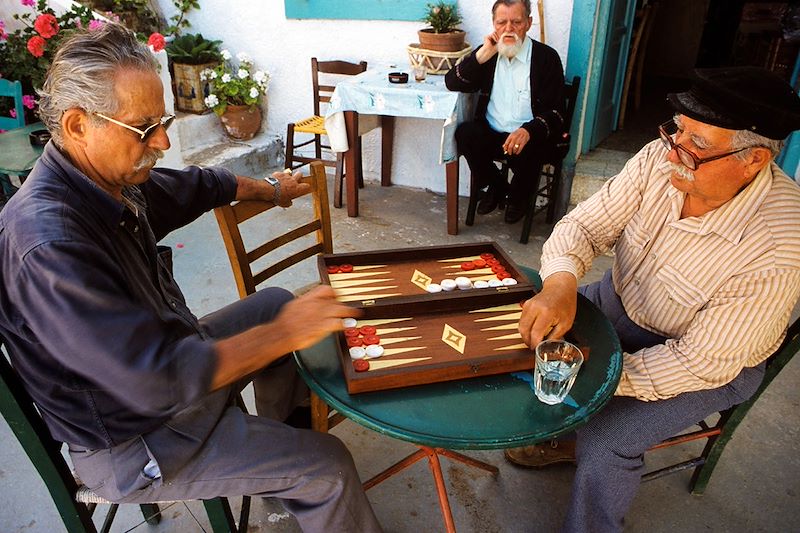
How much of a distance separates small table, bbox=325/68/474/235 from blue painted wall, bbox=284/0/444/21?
1.73 feet

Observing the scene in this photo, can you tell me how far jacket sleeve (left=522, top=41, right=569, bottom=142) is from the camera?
3775mm

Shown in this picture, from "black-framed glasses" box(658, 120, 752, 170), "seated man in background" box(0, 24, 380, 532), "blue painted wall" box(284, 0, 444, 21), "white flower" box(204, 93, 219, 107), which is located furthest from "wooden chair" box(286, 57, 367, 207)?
"black-framed glasses" box(658, 120, 752, 170)

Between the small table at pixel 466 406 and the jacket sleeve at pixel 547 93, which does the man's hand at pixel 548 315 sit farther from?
the jacket sleeve at pixel 547 93

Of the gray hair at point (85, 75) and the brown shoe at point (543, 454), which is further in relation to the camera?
the brown shoe at point (543, 454)

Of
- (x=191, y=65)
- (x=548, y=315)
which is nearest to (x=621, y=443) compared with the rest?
(x=548, y=315)

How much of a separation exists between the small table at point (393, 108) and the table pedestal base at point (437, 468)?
7.66 ft

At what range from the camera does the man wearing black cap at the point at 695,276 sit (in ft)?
4.91

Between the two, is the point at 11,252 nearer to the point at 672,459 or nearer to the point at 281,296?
the point at 281,296

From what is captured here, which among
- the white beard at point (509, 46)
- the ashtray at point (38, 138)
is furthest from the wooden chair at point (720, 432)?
the ashtray at point (38, 138)

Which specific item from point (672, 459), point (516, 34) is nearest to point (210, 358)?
point (672, 459)

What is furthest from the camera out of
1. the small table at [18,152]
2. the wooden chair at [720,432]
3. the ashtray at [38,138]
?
the ashtray at [38,138]

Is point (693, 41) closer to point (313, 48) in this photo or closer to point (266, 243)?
point (313, 48)

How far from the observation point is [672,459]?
2.29 meters

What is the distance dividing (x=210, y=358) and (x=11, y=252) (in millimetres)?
461
